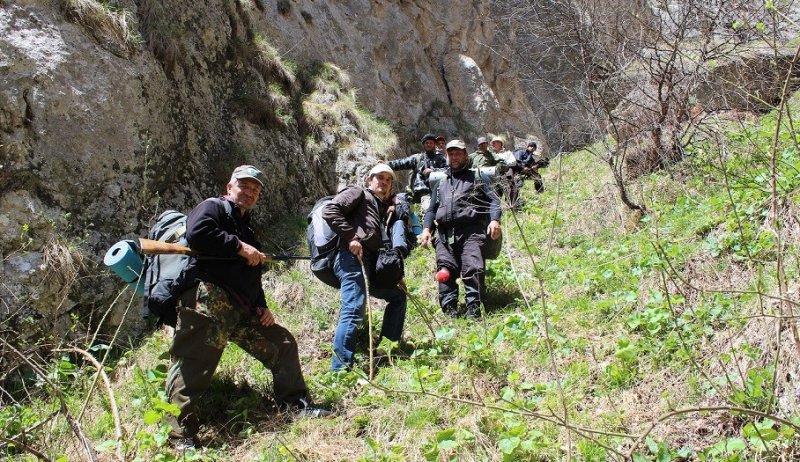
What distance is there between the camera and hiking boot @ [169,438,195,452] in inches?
138

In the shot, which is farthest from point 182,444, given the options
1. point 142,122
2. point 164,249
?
point 142,122

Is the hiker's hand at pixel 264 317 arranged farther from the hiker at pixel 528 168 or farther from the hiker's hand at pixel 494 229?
the hiker at pixel 528 168

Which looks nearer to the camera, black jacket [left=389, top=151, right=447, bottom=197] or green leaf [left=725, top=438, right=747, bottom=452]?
green leaf [left=725, top=438, right=747, bottom=452]

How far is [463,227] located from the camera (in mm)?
5793

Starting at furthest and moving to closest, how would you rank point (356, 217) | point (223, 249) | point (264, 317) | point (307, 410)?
point (356, 217) → point (264, 317) → point (307, 410) → point (223, 249)

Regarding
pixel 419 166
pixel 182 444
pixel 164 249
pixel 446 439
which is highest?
pixel 419 166

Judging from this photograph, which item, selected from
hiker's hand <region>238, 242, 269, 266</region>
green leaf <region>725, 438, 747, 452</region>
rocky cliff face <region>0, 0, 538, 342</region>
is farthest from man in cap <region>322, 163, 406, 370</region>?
green leaf <region>725, 438, 747, 452</region>

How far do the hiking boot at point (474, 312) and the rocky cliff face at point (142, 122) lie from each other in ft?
11.3

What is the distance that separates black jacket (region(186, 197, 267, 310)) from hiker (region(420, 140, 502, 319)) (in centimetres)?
213

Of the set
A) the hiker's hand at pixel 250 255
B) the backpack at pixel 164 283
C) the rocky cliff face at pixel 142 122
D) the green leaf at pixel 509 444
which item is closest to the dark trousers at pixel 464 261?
the hiker's hand at pixel 250 255

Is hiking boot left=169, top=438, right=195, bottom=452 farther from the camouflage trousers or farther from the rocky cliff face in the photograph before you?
the rocky cliff face

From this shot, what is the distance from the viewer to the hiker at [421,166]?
8.77 metres

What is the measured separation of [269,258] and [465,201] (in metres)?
2.26

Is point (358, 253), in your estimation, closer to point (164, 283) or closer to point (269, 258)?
point (269, 258)
